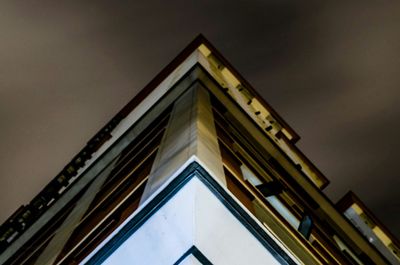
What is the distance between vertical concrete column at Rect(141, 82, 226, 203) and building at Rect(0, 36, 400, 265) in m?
0.03

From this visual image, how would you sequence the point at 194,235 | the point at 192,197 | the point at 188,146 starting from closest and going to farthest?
the point at 194,235 → the point at 192,197 → the point at 188,146

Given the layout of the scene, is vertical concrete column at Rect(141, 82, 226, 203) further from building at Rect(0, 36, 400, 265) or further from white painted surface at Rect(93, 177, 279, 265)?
white painted surface at Rect(93, 177, 279, 265)

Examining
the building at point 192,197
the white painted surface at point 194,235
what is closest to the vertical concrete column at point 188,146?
the building at point 192,197

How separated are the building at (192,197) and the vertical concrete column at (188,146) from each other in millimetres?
28

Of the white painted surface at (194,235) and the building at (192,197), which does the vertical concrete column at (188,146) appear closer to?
the building at (192,197)

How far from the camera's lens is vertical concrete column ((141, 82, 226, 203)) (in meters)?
6.36

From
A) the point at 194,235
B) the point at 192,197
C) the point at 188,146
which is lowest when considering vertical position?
the point at 194,235

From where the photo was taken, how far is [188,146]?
7223 millimetres

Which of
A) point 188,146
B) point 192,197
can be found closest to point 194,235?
point 192,197

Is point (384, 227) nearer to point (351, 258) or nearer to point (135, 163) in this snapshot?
point (351, 258)

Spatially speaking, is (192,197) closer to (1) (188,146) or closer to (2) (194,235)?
(2) (194,235)

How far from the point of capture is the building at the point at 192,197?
18.4ft

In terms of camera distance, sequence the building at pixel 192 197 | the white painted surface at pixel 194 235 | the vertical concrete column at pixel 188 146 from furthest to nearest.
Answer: the vertical concrete column at pixel 188 146 → the building at pixel 192 197 → the white painted surface at pixel 194 235

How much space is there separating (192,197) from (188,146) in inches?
67.6
